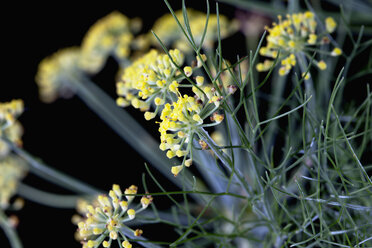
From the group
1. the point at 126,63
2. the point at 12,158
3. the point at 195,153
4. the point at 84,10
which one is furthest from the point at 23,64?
the point at 195,153

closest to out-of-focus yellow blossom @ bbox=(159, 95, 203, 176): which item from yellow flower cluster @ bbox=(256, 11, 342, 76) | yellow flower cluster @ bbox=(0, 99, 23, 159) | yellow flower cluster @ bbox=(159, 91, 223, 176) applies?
yellow flower cluster @ bbox=(159, 91, 223, 176)

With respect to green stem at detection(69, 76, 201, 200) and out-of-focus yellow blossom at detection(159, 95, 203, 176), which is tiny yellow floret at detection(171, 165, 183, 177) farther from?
green stem at detection(69, 76, 201, 200)

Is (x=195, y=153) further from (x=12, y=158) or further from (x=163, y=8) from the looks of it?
(x=163, y=8)

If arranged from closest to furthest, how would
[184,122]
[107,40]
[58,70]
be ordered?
1. [184,122]
2. [107,40]
3. [58,70]

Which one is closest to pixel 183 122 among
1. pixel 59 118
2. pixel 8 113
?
pixel 8 113

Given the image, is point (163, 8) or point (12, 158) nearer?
point (12, 158)

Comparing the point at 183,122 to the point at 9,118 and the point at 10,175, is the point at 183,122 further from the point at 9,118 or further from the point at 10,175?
the point at 10,175
